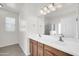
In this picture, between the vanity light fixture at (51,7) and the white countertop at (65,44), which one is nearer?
the white countertop at (65,44)

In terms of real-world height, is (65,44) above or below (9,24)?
below

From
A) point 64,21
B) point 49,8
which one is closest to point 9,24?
point 49,8

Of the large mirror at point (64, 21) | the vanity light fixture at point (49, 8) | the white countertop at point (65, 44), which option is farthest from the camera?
the vanity light fixture at point (49, 8)

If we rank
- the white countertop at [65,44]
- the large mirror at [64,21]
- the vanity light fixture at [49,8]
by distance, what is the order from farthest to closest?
the vanity light fixture at [49,8]
the large mirror at [64,21]
the white countertop at [65,44]

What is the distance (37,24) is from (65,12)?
49 cm

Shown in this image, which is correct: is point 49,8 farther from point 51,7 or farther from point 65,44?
point 65,44

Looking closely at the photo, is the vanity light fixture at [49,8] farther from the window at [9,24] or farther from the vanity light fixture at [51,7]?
the window at [9,24]

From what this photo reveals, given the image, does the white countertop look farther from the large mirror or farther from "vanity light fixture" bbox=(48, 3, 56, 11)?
"vanity light fixture" bbox=(48, 3, 56, 11)

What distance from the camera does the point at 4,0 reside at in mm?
1144

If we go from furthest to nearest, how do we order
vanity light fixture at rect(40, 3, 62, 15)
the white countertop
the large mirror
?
vanity light fixture at rect(40, 3, 62, 15), the large mirror, the white countertop

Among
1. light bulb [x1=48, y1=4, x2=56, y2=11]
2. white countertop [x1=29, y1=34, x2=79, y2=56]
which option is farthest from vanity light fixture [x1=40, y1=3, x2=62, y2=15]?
white countertop [x1=29, y1=34, x2=79, y2=56]

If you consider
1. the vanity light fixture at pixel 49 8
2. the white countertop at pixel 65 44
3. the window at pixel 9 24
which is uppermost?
the vanity light fixture at pixel 49 8

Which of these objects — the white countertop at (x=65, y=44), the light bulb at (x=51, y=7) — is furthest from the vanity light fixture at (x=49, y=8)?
the white countertop at (x=65, y=44)

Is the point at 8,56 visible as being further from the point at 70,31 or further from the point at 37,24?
the point at 70,31
